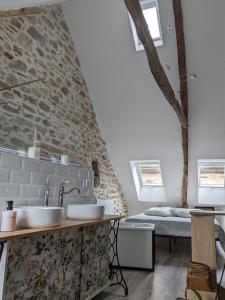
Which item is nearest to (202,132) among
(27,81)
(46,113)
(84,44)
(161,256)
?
(161,256)

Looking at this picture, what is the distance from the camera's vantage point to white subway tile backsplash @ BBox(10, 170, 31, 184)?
6.16 feet

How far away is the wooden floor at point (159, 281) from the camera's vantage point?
2.43 meters

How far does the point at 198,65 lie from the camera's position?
409cm

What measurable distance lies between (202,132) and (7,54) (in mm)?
3579

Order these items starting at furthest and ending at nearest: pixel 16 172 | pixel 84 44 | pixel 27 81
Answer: pixel 84 44, pixel 27 81, pixel 16 172

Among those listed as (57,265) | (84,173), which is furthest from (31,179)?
(84,173)

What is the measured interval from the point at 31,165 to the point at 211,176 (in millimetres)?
4649

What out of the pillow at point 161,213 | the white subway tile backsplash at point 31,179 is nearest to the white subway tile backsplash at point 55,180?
the white subway tile backsplash at point 31,179

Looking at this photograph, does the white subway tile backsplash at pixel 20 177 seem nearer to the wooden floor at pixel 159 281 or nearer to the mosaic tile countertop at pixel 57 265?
the mosaic tile countertop at pixel 57 265

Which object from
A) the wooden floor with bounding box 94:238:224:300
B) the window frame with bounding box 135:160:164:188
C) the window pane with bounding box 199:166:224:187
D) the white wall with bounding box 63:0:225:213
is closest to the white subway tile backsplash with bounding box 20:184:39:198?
the wooden floor with bounding box 94:238:224:300

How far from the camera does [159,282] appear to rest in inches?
111

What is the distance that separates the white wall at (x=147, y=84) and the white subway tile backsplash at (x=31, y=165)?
2.78 meters

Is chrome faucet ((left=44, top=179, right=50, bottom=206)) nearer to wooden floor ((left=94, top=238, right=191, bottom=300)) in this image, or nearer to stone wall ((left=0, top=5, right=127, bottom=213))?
stone wall ((left=0, top=5, right=127, bottom=213))

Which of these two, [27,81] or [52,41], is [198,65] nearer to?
[52,41]
